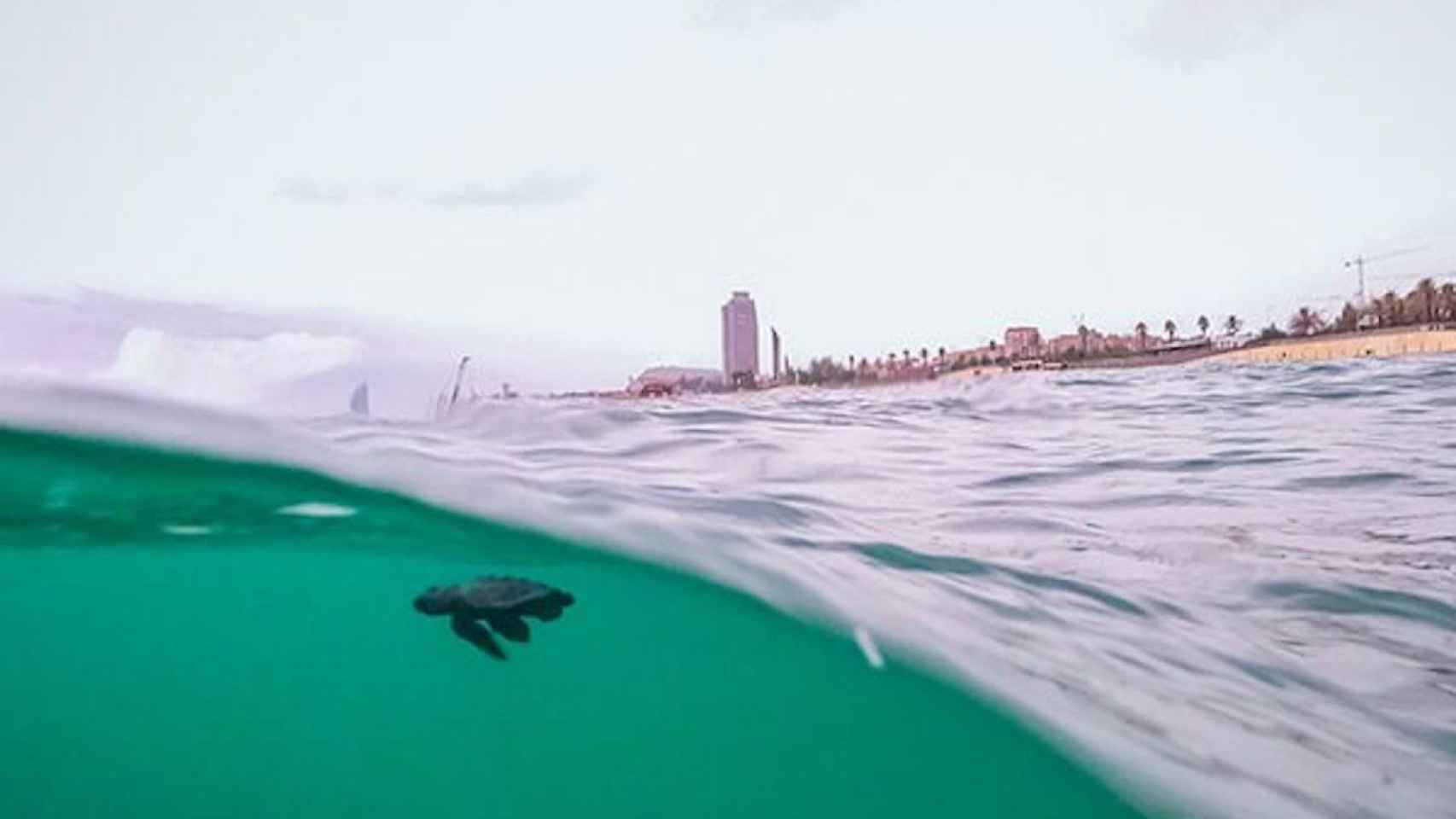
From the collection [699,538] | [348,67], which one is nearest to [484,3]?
[348,67]

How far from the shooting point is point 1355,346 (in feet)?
28.6

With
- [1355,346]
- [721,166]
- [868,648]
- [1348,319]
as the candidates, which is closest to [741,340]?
[721,166]

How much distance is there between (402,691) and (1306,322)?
304 inches

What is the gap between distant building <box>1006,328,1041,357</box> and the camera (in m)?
7.42

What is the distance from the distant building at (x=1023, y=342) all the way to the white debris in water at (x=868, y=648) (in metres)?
2.56

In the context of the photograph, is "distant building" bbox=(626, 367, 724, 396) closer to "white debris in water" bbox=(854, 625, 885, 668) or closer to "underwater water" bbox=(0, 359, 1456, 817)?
"underwater water" bbox=(0, 359, 1456, 817)

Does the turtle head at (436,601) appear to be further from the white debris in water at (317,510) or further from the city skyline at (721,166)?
the city skyline at (721,166)

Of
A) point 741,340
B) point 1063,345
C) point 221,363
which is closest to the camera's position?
point 221,363

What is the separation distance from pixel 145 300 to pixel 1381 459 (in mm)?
7245

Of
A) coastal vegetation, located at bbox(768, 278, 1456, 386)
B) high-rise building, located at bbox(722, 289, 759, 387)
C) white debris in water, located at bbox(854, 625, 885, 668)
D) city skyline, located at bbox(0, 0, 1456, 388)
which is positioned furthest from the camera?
coastal vegetation, located at bbox(768, 278, 1456, 386)

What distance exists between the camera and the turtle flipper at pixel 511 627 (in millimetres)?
Answer: 5820

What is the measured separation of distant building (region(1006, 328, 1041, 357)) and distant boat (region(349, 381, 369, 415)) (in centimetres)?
448

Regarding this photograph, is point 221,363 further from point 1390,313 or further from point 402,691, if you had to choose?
point 1390,313

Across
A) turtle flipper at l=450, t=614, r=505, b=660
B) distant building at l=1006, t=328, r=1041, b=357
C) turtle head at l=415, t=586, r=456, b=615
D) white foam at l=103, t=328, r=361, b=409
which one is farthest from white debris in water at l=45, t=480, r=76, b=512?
distant building at l=1006, t=328, r=1041, b=357
